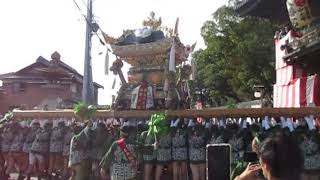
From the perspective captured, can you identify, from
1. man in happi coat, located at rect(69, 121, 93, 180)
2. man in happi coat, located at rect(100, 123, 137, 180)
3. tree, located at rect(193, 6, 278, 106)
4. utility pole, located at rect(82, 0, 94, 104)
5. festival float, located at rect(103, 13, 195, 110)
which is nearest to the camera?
man in happi coat, located at rect(100, 123, 137, 180)

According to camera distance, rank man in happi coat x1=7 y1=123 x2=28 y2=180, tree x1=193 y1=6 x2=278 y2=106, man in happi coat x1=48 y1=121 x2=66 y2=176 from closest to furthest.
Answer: man in happi coat x1=48 y1=121 x2=66 y2=176, man in happi coat x1=7 y1=123 x2=28 y2=180, tree x1=193 y1=6 x2=278 y2=106

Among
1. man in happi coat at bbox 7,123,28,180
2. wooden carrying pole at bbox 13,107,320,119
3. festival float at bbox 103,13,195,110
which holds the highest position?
festival float at bbox 103,13,195,110

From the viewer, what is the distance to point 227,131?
9812mm

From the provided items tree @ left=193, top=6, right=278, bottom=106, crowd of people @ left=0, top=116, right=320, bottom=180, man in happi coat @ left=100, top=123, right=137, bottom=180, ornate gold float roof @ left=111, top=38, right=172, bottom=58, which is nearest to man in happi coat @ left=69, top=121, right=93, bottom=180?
crowd of people @ left=0, top=116, right=320, bottom=180

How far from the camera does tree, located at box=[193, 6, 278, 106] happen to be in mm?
30891

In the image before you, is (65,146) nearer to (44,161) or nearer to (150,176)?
(44,161)

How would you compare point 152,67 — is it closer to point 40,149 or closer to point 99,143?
point 99,143

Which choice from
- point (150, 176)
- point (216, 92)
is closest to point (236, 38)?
point (216, 92)

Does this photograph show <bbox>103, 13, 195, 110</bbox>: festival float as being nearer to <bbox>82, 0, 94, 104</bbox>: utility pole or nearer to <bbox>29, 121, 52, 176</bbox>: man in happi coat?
<bbox>29, 121, 52, 176</bbox>: man in happi coat

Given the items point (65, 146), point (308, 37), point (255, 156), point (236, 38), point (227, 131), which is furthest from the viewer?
point (236, 38)

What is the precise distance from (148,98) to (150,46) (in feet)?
3.78

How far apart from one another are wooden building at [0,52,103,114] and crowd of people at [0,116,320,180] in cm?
1932

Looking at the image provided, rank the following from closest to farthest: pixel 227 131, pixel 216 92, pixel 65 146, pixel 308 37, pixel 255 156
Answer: pixel 255 156, pixel 227 131, pixel 65 146, pixel 308 37, pixel 216 92

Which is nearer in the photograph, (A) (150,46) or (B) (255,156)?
(B) (255,156)
